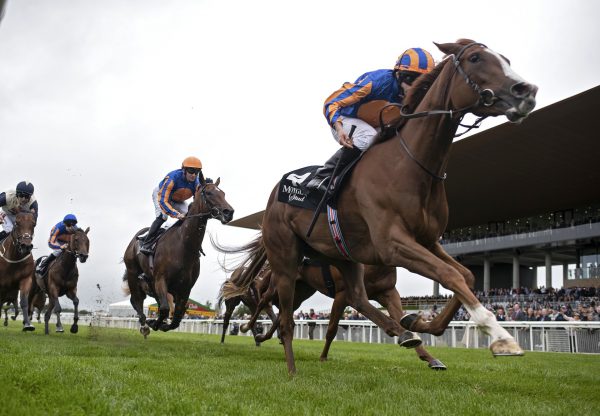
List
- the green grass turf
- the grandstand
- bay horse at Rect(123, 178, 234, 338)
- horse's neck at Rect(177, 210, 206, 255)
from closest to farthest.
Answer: the green grass turf
bay horse at Rect(123, 178, 234, 338)
horse's neck at Rect(177, 210, 206, 255)
the grandstand

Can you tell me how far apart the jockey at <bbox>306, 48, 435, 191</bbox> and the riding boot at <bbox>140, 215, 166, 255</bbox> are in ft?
16.3

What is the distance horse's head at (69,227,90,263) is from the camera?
39.5 feet

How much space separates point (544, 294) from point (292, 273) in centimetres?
2741

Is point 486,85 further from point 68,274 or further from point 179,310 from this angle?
point 68,274

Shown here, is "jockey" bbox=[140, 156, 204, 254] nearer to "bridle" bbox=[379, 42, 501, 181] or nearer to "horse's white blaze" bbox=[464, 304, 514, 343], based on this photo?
"bridle" bbox=[379, 42, 501, 181]

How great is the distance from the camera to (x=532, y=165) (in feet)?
102

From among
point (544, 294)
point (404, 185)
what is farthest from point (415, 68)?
point (544, 294)

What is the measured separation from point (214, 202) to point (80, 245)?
4.70 metres

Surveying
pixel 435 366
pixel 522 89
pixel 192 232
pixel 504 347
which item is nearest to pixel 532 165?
pixel 192 232

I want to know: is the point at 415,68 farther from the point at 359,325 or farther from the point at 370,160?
the point at 359,325

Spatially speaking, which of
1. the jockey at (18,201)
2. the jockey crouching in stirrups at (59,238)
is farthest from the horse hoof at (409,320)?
the jockey crouching in stirrups at (59,238)

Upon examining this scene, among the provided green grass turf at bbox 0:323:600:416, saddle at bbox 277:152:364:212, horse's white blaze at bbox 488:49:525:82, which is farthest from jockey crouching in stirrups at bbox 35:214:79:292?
horse's white blaze at bbox 488:49:525:82

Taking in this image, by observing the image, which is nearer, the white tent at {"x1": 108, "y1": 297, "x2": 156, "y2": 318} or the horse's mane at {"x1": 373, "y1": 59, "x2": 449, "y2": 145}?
the horse's mane at {"x1": 373, "y1": 59, "x2": 449, "y2": 145}

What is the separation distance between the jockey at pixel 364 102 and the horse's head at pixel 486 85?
68 centimetres
